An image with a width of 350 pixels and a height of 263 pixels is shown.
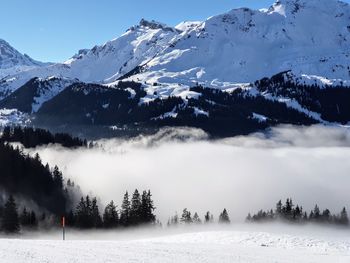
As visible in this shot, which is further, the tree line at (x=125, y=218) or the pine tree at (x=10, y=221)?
the tree line at (x=125, y=218)

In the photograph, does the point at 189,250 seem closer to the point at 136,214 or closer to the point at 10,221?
the point at 10,221

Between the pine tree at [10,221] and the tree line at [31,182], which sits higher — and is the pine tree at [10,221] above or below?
below

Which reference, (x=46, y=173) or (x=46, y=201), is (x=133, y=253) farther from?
(x=46, y=173)

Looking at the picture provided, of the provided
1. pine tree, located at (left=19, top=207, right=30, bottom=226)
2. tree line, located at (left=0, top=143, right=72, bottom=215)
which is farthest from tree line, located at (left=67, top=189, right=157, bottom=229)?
tree line, located at (left=0, top=143, right=72, bottom=215)

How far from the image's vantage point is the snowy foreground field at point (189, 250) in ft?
110

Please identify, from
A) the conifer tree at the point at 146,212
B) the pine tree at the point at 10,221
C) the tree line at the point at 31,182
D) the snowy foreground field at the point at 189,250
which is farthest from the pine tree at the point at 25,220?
the snowy foreground field at the point at 189,250

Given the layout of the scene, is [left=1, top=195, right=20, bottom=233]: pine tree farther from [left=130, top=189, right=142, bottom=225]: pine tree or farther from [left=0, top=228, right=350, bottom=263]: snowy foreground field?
[left=0, top=228, right=350, bottom=263]: snowy foreground field

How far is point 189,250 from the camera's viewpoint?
40.6 meters

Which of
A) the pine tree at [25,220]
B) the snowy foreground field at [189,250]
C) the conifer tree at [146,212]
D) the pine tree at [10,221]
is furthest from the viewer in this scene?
the conifer tree at [146,212]

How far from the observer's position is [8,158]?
14950 centimetres

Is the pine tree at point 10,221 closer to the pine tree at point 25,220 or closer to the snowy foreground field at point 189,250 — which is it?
the pine tree at point 25,220

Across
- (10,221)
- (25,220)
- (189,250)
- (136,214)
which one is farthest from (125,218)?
(189,250)

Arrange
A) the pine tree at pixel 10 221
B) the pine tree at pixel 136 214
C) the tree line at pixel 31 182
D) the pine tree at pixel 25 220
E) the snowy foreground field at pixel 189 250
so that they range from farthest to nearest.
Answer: the tree line at pixel 31 182, the pine tree at pixel 136 214, the pine tree at pixel 25 220, the pine tree at pixel 10 221, the snowy foreground field at pixel 189 250

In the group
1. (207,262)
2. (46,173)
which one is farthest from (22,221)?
(207,262)
